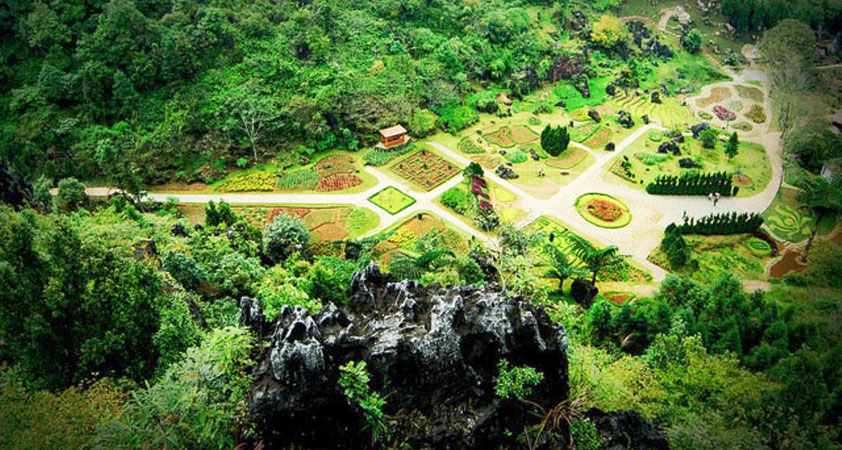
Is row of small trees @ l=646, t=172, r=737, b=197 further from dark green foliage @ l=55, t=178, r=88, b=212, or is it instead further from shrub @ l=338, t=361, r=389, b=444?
dark green foliage @ l=55, t=178, r=88, b=212

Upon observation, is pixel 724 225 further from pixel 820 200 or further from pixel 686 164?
pixel 686 164

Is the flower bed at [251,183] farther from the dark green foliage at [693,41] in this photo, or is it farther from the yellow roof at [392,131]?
the dark green foliage at [693,41]

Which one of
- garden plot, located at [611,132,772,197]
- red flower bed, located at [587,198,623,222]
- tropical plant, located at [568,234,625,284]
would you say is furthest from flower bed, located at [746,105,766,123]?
tropical plant, located at [568,234,625,284]

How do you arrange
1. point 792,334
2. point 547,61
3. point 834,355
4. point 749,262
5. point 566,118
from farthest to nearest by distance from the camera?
point 547,61, point 566,118, point 749,262, point 792,334, point 834,355

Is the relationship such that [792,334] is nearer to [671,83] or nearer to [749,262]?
[749,262]

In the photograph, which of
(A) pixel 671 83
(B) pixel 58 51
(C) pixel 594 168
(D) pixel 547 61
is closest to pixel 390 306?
(C) pixel 594 168

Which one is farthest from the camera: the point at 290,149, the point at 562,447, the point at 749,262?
the point at 290,149
